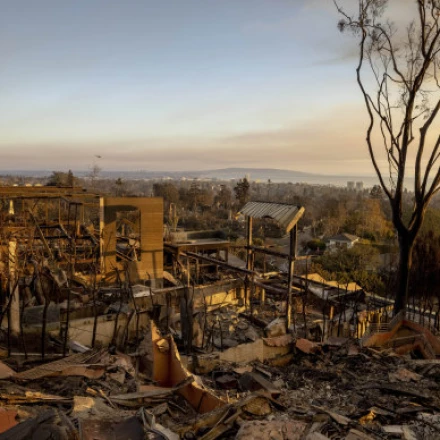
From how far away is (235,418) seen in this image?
4.30 m

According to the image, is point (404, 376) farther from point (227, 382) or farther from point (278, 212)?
→ point (278, 212)

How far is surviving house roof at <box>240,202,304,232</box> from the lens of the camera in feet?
30.9

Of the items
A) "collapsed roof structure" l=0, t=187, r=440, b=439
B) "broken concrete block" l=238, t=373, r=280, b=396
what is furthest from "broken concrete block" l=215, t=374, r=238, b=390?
"broken concrete block" l=238, t=373, r=280, b=396

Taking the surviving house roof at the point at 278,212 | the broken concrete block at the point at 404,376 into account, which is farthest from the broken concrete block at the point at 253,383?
the surviving house roof at the point at 278,212

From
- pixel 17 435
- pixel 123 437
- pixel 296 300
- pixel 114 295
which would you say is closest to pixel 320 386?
pixel 123 437

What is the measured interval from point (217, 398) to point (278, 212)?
596cm

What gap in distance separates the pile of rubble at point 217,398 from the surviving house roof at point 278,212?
3.08 metres

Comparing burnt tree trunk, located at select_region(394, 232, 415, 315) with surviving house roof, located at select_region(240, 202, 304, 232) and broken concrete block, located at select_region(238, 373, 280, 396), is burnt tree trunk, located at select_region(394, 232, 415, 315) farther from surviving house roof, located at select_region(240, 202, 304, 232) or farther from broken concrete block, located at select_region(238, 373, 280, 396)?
broken concrete block, located at select_region(238, 373, 280, 396)

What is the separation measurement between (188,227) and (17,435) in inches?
1823

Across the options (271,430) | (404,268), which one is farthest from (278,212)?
(271,430)

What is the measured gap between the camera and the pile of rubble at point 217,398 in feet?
12.7

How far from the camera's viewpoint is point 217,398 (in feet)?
16.2

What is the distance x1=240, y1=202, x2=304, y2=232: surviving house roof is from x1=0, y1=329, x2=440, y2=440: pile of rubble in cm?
308

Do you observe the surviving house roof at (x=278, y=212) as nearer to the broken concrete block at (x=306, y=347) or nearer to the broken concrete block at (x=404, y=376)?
the broken concrete block at (x=306, y=347)
